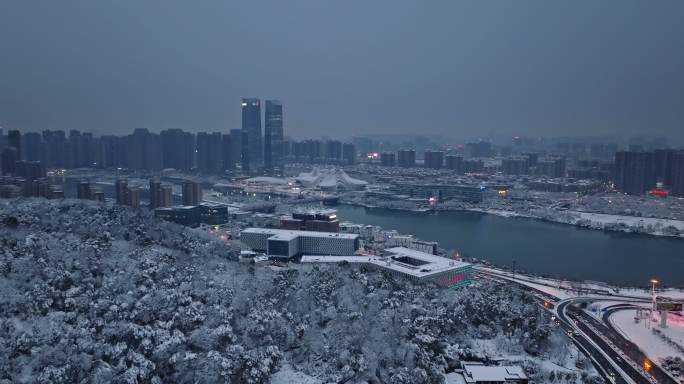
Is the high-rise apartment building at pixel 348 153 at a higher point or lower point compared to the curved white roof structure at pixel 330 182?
higher

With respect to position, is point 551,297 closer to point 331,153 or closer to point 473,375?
point 473,375

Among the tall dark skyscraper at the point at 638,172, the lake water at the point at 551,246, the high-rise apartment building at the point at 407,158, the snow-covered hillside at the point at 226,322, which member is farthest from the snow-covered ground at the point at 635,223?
the high-rise apartment building at the point at 407,158

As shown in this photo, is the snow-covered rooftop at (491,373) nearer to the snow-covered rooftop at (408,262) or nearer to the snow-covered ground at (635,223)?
the snow-covered rooftop at (408,262)

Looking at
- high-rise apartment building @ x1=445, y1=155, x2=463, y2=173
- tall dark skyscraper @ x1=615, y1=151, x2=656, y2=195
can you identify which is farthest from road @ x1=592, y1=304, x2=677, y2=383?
high-rise apartment building @ x1=445, y1=155, x2=463, y2=173

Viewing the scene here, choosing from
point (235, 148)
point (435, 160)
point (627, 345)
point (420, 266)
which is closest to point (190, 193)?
point (420, 266)

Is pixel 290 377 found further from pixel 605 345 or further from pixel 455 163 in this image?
pixel 455 163

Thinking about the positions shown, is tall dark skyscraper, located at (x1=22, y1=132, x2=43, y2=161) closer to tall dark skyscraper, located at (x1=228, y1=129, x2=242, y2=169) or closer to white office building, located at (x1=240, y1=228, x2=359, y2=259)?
tall dark skyscraper, located at (x1=228, y1=129, x2=242, y2=169)
